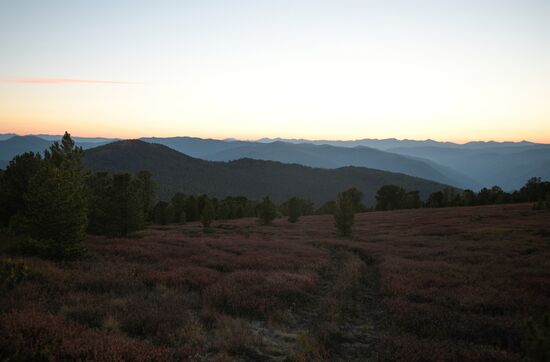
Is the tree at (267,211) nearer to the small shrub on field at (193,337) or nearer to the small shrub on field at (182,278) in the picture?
the small shrub on field at (182,278)

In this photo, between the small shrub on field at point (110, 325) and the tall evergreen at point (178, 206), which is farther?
the tall evergreen at point (178, 206)

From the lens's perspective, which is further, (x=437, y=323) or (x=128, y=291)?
(x=128, y=291)

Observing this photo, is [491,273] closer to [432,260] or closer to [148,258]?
[432,260]

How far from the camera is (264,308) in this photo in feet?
39.0

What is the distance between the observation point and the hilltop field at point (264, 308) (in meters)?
8.02

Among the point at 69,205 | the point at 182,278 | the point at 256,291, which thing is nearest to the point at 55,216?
the point at 69,205

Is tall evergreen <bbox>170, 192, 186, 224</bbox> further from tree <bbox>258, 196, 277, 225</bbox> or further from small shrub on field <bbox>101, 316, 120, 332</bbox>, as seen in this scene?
small shrub on field <bbox>101, 316, 120, 332</bbox>

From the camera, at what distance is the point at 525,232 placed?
32.2 m

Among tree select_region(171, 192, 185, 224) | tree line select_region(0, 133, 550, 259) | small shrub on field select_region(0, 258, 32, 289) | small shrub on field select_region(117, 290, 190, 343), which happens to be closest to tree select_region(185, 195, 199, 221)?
tree select_region(171, 192, 185, 224)

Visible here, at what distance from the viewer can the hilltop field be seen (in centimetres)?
802

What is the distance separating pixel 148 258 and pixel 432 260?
60.6 feet

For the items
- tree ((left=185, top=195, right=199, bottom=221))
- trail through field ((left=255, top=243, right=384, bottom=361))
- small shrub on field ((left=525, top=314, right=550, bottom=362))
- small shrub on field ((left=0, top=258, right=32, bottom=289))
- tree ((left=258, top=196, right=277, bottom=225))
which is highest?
small shrub on field ((left=525, top=314, right=550, bottom=362))

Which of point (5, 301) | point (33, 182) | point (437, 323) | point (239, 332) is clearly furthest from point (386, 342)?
point (33, 182)

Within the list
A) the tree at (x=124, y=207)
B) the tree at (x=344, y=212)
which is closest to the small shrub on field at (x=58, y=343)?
the tree at (x=124, y=207)
